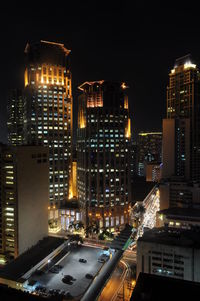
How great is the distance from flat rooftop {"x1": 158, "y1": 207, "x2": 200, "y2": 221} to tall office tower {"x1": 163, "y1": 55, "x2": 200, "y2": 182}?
32499 millimetres

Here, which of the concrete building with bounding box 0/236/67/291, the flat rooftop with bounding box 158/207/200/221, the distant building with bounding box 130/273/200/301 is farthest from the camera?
the flat rooftop with bounding box 158/207/200/221

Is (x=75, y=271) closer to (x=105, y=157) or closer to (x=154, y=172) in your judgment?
(x=105, y=157)

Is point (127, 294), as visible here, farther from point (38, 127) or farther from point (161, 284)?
point (38, 127)

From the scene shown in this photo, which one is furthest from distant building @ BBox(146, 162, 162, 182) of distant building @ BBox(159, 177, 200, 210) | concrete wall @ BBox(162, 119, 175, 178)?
distant building @ BBox(159, 177, 200, 210)

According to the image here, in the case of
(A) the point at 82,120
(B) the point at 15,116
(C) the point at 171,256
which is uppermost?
(B) the point at 15,116

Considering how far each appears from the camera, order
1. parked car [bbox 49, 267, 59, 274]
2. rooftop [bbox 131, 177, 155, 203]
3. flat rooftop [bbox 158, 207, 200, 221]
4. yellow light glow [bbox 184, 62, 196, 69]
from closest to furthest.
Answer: parked car [bbox 49, 267, 59, 274], flat rooftop [bbox 158, 207, 200, 221], rooftop [bbox 131, 177, 155, 203], yellow light glow [bbox 184, 62, 196, 69]

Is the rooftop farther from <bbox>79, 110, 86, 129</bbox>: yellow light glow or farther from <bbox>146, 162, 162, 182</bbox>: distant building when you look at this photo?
<bbox>79, 110, 86, 129</bbox>: yellow light glow

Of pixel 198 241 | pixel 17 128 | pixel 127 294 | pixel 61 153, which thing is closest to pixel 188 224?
pixel 198 241

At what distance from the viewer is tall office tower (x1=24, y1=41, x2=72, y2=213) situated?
102 m

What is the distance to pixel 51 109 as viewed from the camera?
10375cm

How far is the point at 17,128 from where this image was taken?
16150 centimetres

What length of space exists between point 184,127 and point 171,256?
83.4 meters

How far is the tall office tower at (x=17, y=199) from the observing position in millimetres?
65500

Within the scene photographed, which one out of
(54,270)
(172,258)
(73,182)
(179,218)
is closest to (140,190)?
(73,182)
